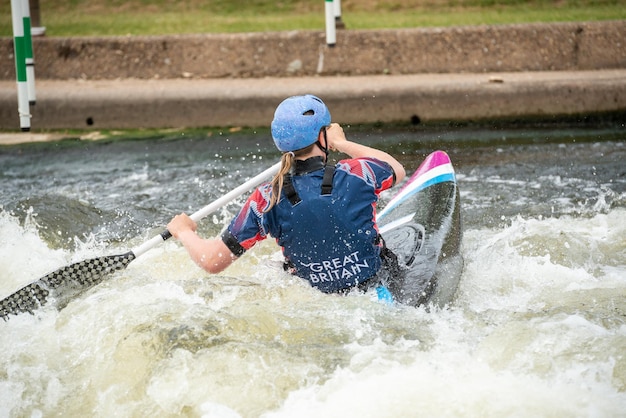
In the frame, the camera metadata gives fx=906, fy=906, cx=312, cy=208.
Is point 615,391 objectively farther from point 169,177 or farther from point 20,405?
point 169,177

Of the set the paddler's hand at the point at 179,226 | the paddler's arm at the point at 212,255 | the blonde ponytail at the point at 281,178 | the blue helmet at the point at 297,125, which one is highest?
the blue helmet at the point at 297,125

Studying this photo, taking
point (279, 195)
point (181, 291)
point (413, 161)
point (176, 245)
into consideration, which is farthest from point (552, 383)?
point (413, 161)

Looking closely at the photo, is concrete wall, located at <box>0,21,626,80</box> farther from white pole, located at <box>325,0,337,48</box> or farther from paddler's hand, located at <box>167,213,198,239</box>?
paddler's hand, located at <box>167,213,198,239</box>

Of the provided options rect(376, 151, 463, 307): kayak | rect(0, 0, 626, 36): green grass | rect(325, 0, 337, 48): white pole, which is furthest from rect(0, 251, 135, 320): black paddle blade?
rect(0, 0, 626, 36): green grass

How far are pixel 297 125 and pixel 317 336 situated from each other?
98cm

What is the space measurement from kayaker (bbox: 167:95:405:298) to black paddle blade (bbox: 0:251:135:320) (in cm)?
80

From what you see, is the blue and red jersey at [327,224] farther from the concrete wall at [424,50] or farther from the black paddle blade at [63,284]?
the concrete wall at [424,50]

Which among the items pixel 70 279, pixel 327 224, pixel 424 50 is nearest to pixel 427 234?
pixel 327 224

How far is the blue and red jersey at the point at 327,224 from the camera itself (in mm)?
4168

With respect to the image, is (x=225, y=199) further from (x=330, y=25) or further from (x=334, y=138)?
(x=330, y=25)

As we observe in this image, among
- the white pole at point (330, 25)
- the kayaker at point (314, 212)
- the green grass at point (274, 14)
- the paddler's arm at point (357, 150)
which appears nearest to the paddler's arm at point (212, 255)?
the kayaker at point (314, 212)

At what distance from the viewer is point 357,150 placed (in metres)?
4.58

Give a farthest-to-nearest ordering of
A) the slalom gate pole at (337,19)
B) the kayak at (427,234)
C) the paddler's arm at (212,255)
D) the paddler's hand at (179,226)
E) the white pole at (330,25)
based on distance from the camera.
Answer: the slalom gate pole at (337,19) < the white pole at (330,25) < the kayak at (427,234) < the paddler's hand at (179,226) < the paddler's arm at (212,255)

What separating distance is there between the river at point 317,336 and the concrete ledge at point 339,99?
2.60 metres
